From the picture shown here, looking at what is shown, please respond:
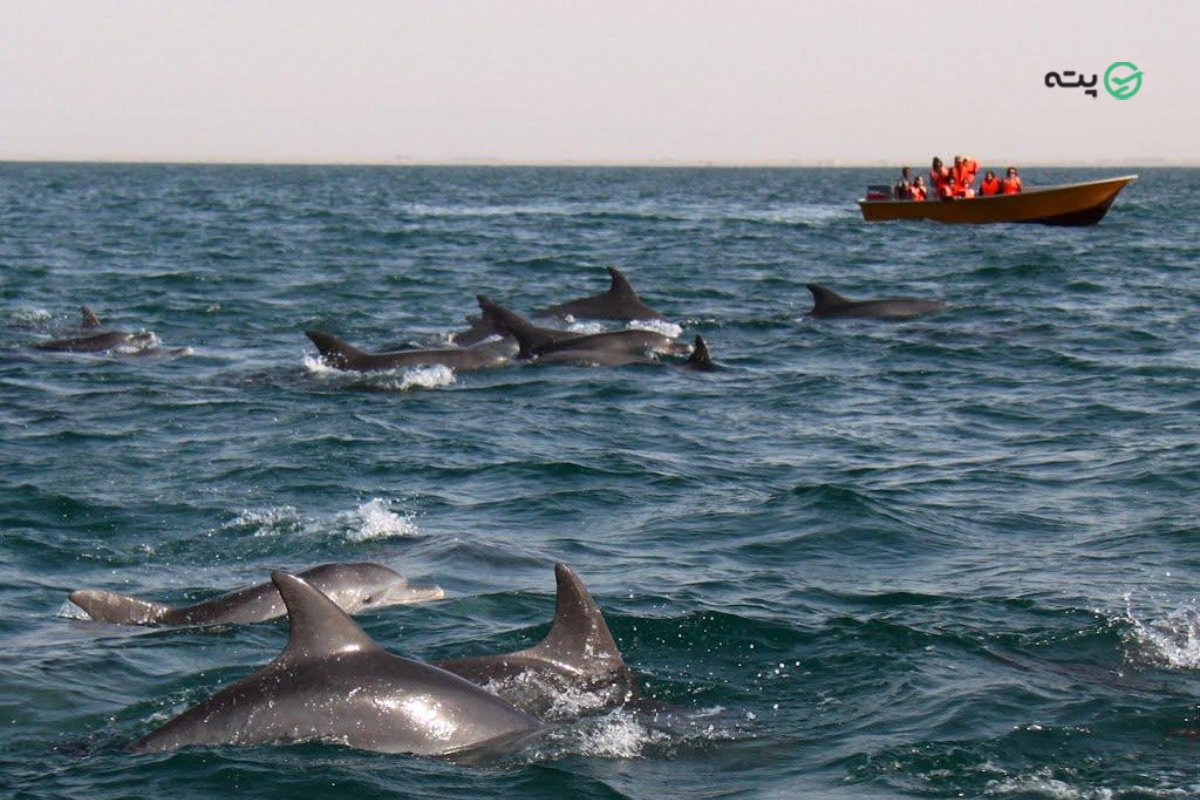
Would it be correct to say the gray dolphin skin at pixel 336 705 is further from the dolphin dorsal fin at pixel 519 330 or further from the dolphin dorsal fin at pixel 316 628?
the dolphin dorsal fin at pixel 519 330

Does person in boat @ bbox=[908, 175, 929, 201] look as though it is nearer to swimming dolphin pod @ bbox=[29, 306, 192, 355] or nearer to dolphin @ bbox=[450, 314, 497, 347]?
dolphin @ bbox=[450, 314, 497, 347]

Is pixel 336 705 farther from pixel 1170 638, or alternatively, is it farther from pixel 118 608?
pixel 1170 638

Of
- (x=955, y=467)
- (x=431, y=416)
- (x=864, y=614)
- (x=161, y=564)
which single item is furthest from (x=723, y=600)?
(x=431, y=416)

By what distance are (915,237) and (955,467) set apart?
4015 centimetres

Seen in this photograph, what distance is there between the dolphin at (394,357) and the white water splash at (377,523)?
7836 mm

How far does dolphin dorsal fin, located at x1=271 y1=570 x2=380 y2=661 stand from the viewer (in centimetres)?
805

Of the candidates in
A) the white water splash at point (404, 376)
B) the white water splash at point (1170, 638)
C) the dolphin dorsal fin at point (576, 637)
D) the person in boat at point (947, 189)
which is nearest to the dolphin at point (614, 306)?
the white water splash at point (404, 376)

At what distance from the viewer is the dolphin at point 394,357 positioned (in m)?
22.0

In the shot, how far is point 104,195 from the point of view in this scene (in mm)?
94938

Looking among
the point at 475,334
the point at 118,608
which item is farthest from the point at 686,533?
the point at 475,334

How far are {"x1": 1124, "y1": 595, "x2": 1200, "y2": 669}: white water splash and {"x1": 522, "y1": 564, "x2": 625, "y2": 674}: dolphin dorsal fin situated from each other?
3324 mm

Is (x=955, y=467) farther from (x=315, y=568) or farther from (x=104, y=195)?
(x=104, y=195)

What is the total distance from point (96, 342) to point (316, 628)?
17.3 metres

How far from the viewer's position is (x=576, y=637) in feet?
30.2
